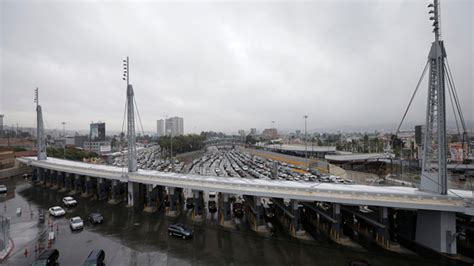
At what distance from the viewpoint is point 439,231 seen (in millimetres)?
13180

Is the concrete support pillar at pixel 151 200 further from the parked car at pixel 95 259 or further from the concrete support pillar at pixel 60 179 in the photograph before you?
the concrete support pillar at pixel 60 179

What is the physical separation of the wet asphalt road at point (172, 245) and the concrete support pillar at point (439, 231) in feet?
4.13

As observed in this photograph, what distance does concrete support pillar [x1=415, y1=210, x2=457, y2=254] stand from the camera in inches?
508

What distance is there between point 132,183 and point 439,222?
24.6m

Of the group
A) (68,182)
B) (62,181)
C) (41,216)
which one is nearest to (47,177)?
(62,181)

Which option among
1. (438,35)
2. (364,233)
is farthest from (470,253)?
(438,35)

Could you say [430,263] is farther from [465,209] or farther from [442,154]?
[442,154]

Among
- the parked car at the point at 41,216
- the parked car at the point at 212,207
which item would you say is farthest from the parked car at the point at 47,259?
the parked car at the point at 212,207

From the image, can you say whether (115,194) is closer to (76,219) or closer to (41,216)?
(41,216)

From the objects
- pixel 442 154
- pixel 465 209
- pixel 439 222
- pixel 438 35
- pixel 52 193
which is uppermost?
pixel 438 35

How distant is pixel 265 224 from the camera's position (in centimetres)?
1755

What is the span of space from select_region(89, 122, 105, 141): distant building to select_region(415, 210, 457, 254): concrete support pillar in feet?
355

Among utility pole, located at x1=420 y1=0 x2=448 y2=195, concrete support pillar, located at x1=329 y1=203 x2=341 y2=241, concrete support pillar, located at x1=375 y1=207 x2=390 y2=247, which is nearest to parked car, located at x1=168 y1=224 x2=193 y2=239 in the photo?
concrete support pillar, located at x1=329 y1=203 x2=341 y2=241

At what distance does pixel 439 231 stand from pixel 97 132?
111 m
